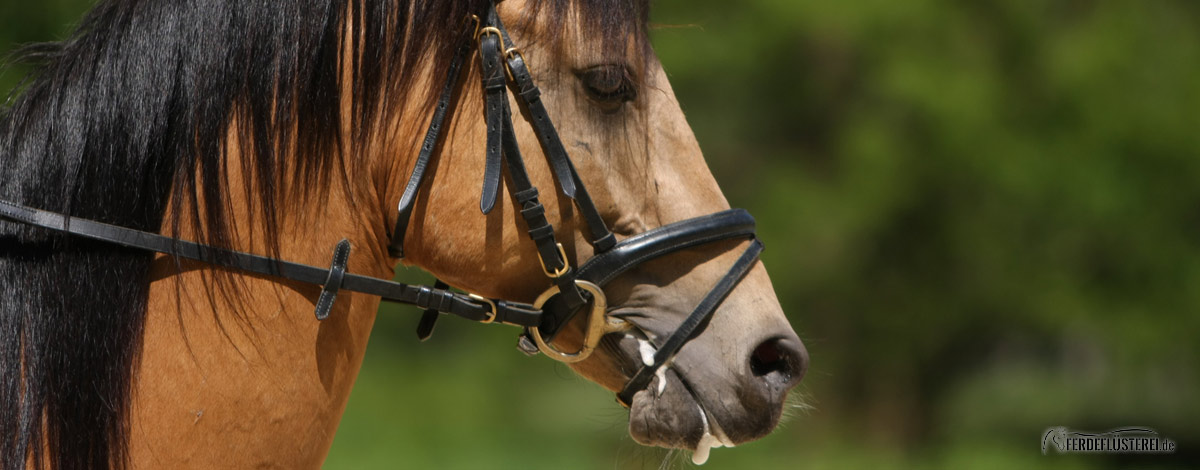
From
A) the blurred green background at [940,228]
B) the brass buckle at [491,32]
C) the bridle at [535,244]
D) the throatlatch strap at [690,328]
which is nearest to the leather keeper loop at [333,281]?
the bridle at [535,244]

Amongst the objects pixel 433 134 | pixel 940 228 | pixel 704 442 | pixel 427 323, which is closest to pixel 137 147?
pixel 433 134

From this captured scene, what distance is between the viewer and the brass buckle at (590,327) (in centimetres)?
199

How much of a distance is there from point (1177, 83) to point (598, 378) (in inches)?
310

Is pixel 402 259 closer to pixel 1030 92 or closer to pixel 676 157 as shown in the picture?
pixel 676 157

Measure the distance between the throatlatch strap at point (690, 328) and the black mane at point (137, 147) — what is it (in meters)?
0.73

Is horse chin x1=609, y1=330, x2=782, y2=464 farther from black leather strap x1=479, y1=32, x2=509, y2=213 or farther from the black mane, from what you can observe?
the black mane

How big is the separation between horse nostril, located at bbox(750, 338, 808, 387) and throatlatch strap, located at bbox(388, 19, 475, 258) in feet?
2.60

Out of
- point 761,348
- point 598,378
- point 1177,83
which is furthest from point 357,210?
point 1177,83

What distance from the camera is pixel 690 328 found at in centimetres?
199

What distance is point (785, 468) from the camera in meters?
8.95

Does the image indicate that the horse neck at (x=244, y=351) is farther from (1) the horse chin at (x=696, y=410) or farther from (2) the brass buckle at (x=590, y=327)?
(1) the horse chin at (x=696, y=410)

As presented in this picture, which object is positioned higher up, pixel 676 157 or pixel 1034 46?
pixel 676 157

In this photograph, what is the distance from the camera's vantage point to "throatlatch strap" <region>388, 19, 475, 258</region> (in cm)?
191

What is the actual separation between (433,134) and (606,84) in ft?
1.26
